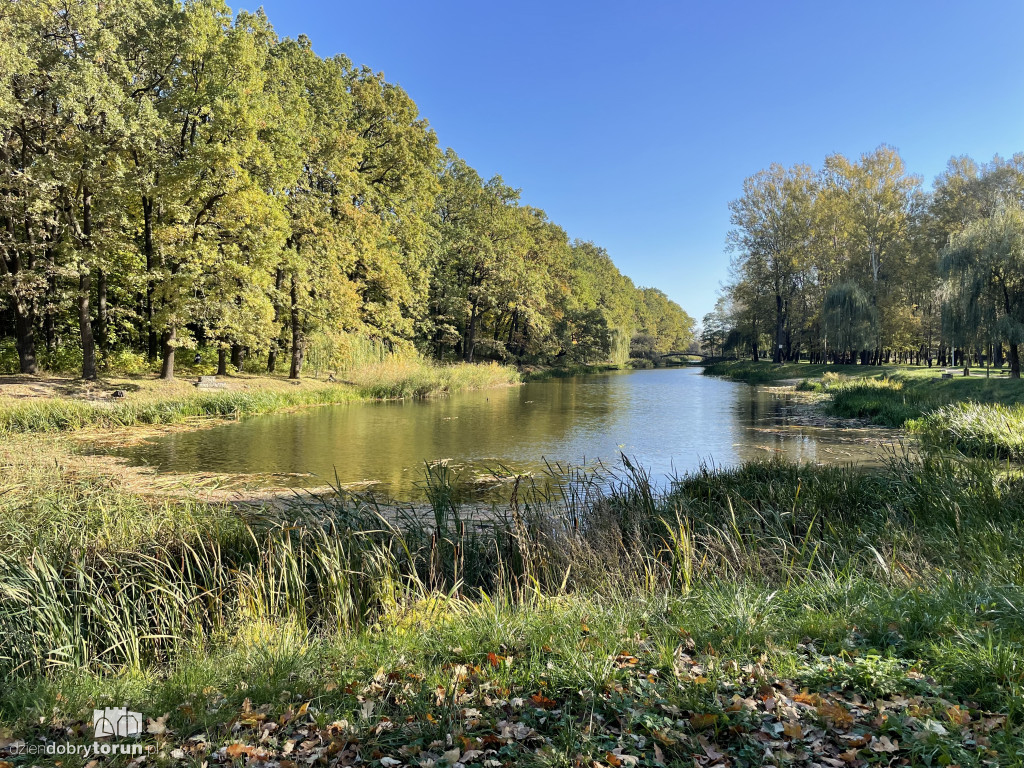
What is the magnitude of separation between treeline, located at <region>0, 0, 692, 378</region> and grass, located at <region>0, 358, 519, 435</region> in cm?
208

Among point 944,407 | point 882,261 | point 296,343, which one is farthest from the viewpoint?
point 882,261

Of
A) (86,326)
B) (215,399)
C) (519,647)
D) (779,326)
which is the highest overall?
(779,326)

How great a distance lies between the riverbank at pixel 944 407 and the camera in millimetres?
10500

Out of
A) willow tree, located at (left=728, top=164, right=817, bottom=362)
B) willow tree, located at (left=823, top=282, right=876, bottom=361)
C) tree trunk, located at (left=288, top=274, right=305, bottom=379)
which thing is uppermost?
willow tree, located at (left=728, top=164, right=817, bottom=362)

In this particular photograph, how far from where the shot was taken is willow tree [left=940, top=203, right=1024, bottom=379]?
19.9 meters

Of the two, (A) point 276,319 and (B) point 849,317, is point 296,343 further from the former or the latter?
(B) point 849,317

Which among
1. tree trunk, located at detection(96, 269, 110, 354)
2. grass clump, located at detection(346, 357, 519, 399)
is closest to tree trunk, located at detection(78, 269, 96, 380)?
tree trunk, located at detection(96, 269, 110, 354)

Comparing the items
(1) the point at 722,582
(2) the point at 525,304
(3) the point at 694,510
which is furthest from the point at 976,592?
(2) the point at 525,304

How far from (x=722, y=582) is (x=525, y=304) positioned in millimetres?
42574

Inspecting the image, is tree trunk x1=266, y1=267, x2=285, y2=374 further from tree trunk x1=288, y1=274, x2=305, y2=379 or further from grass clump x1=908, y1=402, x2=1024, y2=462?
Answer: grass clump x1=908, y1=402, x2=1024, y2=462

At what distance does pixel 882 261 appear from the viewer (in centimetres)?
4003

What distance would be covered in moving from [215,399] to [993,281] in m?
29.0

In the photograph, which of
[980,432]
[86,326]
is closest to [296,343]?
[86,326]

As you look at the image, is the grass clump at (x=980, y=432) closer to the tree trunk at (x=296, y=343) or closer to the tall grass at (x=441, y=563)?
the tall grass at (x=441, y=563)
